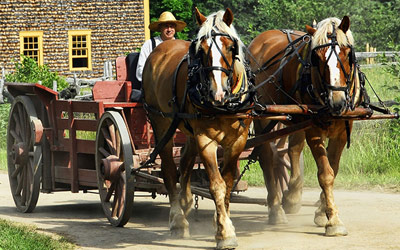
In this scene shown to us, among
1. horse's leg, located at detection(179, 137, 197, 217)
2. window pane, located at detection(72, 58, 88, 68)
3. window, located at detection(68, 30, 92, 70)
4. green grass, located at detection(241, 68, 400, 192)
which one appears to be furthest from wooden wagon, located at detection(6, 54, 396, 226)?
window pane, located at detection(72, 58, 88, 68)

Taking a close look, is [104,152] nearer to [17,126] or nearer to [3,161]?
[17,126]

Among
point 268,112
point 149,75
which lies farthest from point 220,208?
point 149,75

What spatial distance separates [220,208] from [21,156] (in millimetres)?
3800

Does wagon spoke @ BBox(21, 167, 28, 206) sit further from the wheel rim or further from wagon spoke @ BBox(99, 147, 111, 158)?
the wheel rim

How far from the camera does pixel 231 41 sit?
745cm

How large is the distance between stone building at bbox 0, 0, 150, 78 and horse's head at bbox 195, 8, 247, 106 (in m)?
25.6

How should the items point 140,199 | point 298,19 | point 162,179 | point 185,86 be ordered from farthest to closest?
point 298,19 → point 140,199 → point 162,179 → point 185,86

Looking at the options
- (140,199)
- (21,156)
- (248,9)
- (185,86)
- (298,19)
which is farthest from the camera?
(248,9)

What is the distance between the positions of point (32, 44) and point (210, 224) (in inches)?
1007

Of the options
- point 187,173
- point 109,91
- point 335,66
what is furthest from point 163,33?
point 335,66

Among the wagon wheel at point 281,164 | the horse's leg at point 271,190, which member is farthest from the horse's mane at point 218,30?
the wagon wheel at point 281,164

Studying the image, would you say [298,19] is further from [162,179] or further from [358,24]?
[162,179]

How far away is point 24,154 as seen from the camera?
34.0 ft

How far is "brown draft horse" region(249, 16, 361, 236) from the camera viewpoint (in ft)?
25.0
